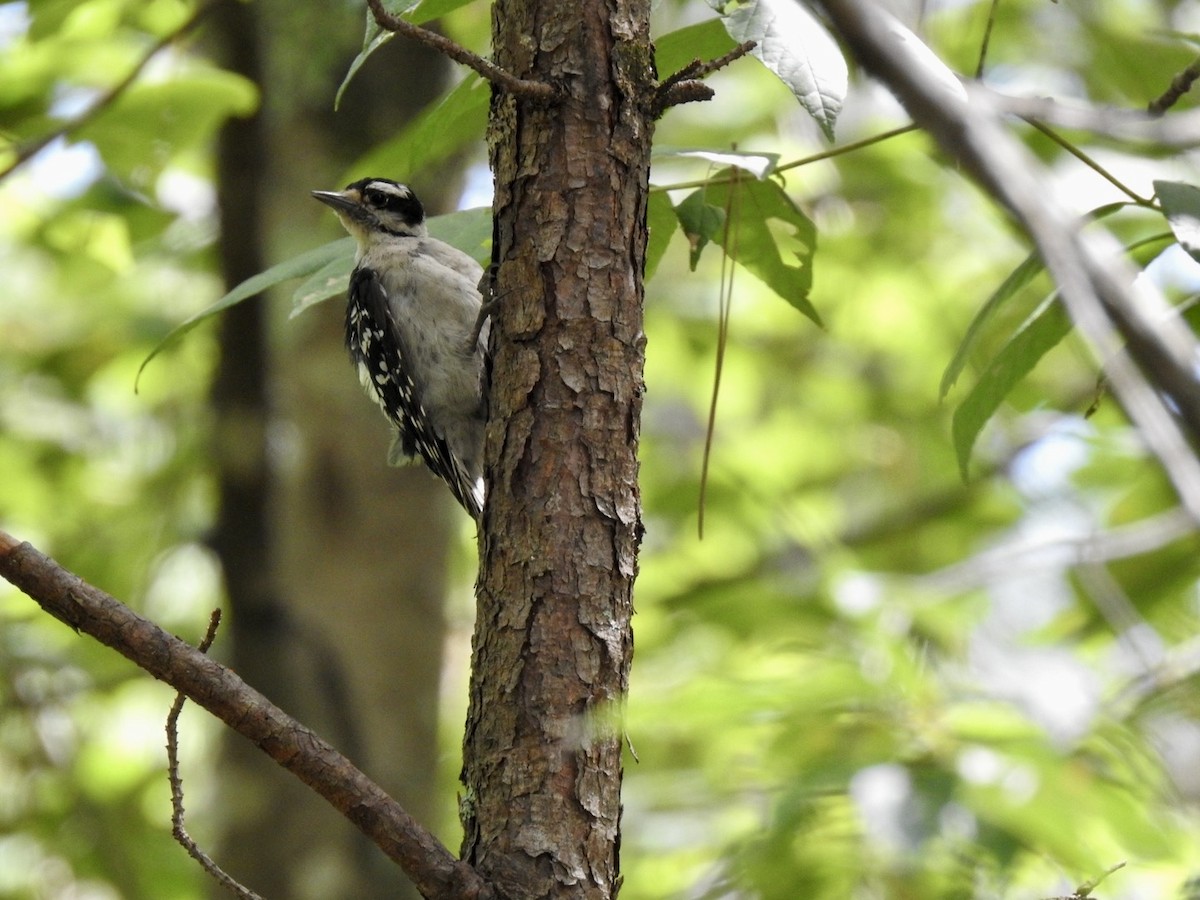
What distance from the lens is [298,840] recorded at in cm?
588

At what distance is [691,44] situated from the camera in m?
2.88

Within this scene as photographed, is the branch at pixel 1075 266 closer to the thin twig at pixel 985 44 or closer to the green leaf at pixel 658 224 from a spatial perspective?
the thin twig at pixel 985 44

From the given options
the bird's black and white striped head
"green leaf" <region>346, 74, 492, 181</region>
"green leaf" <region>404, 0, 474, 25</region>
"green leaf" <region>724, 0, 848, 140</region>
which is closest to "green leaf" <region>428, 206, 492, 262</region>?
"green leaf" <region>346, 74, 492, 181</region>

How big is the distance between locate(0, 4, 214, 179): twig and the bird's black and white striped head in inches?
40.3

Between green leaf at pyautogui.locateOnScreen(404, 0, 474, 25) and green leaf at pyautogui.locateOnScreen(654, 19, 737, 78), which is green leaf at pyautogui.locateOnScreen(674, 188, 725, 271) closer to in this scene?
green leaf at pyautogui.locateOnScreen(654, 19, 737, 78)

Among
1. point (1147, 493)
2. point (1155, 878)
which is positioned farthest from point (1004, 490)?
point (1155, 878)

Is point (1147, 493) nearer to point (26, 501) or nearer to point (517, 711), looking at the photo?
point (517, 711)

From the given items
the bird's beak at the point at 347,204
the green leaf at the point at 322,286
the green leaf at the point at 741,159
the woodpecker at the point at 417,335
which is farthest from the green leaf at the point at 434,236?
the bird's beak at the point at 347,204

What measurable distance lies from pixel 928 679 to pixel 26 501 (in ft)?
18.3

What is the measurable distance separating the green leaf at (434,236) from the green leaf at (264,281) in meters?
0.02

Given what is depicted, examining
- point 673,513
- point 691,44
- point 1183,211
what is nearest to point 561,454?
point 691,44

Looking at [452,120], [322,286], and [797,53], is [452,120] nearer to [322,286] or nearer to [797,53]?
[322,286]

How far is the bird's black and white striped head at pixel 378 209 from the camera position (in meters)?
5.46

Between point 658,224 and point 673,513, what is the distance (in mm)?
4677
